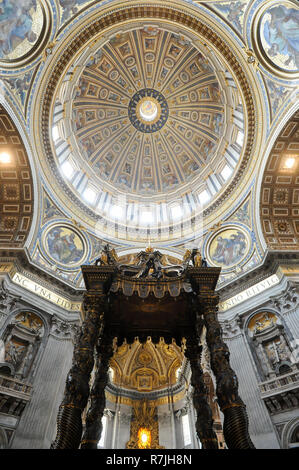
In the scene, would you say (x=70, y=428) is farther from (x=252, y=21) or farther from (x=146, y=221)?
(x=146, y=221)

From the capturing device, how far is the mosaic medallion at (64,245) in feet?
49.6

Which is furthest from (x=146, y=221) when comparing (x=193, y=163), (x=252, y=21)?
(x=252, y=21)

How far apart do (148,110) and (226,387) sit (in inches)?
881

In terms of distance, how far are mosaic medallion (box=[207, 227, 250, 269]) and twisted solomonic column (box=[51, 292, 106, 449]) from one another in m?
10.5

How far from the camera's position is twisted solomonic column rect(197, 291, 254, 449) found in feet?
14.8

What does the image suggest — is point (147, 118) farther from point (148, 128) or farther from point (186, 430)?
point (186, 430)

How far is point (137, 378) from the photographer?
833 inches

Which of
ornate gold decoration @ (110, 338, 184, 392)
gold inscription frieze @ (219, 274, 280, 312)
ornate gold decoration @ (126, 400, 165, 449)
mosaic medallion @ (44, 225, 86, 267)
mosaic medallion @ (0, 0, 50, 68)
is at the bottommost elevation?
ornate gold decoration @ (126, 400, 165, 449)

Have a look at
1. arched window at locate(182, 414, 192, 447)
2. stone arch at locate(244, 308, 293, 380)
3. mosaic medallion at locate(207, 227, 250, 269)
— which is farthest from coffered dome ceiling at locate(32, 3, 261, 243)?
arched window at locate(182, 414, 192, 447)

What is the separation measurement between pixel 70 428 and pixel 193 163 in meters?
20.3

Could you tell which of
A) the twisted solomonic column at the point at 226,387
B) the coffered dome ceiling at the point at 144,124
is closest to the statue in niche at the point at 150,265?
the twisted solomonic column at the point at 226,387

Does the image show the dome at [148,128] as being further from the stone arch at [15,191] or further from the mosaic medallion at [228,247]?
the mosaic medallion at [228,247]

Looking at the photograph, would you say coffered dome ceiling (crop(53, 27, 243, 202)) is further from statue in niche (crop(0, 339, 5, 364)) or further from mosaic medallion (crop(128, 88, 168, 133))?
statue in niche (crop(0, 339, 5, 364))

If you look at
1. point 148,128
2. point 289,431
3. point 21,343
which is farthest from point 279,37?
point 21,343
